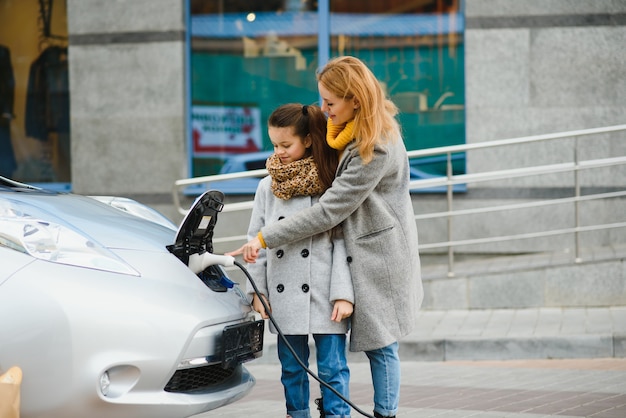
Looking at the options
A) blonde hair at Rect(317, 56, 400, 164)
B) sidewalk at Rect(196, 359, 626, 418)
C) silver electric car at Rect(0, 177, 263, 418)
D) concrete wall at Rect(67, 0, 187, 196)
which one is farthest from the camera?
concrete wall at Rect(67, 0, 187, 196)

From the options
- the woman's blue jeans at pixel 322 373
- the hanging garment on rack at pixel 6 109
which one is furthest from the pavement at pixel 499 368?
the hanging garment on rack at pixel 6 109

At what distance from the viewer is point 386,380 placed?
407cm

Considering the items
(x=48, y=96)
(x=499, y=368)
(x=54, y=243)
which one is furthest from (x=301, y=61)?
(x=54, y=243)

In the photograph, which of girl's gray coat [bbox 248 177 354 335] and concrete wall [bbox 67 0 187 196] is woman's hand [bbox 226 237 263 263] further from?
concrete wall [bbox 67 0 187 196]

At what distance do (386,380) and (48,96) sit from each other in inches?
292

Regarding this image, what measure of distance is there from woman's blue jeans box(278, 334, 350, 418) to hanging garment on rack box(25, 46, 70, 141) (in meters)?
6.95

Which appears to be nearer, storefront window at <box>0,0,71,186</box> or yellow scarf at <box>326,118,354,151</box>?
yellow scarf at <box>326,118,354,151</box>

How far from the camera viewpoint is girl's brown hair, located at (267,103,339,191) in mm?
4016

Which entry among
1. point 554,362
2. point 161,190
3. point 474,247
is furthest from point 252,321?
point 161,190

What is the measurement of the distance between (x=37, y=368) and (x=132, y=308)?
1.24 ft

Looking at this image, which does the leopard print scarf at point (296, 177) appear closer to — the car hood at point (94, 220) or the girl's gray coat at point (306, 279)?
the girl's gray coat at point (306, 279)

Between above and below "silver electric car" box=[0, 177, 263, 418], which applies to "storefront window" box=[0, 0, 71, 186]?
above

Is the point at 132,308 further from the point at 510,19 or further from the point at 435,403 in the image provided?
the point at 510,19

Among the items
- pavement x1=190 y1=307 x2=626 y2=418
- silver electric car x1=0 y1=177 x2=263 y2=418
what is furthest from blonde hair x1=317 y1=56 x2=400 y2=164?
pavement x1=190 y1=307 x2=626 y2=418
